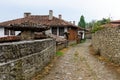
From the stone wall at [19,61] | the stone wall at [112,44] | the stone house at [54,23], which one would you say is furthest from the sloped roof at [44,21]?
the stone wall at [19,61]

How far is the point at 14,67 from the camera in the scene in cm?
780

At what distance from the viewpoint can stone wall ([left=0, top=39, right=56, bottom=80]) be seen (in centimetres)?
734

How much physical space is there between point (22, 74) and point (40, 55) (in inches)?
126

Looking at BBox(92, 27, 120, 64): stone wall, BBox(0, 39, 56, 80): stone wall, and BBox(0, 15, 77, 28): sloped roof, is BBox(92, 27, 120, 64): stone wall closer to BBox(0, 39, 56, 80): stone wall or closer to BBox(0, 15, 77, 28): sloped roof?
BBox(0, 39, 56, 80): stone wall

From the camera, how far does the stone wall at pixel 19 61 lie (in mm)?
7336

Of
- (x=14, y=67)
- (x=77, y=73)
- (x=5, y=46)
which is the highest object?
(x=5, y=46)

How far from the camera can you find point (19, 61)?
8414mm

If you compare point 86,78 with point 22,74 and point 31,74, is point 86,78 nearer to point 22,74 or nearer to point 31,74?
point 31,74

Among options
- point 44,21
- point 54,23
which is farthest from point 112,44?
point 44,21

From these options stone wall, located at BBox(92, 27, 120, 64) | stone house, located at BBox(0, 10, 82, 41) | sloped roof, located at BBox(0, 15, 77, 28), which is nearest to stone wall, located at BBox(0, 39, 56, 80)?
stone wall, located at BBox(92, 27, 120, 64)

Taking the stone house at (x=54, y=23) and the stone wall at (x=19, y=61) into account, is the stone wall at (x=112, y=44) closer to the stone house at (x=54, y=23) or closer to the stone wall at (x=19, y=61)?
the stone wall at (x=19, y=61)

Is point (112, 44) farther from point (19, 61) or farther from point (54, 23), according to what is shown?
point (54, 23)

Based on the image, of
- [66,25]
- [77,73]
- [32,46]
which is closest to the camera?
[32,46]

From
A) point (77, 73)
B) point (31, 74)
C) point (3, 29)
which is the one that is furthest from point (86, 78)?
point (3, 29)
